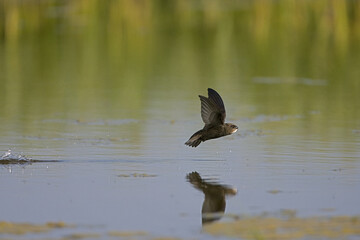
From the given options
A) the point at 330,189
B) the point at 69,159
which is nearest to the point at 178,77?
the point at 69,159

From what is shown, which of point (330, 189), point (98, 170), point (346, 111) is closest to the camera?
point (330, 189)

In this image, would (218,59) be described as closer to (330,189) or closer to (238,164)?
(238,164)

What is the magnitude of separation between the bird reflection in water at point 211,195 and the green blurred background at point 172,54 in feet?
18.6

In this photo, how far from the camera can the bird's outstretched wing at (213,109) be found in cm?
1066

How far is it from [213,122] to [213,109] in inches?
6.1

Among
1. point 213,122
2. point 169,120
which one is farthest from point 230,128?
point 169,120

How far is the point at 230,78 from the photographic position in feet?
67.7

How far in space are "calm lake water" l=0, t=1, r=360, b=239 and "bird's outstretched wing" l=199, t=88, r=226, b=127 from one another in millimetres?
526

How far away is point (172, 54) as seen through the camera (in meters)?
25.2

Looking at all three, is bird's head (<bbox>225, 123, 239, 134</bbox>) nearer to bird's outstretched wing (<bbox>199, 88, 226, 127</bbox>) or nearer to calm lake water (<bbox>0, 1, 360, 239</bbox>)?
bird's outstretched wing (<bbox>199, 88, 226, 127</bbox>)

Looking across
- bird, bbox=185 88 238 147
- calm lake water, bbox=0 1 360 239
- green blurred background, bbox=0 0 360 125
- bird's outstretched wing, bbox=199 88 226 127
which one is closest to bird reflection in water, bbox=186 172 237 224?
calm lake water, bbox=0 1 360 239

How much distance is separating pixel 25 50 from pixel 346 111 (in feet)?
43.6

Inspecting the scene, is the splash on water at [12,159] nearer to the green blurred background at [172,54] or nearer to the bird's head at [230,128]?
the bird's head at [230,128]

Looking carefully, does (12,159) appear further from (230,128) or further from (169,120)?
(169,120)
